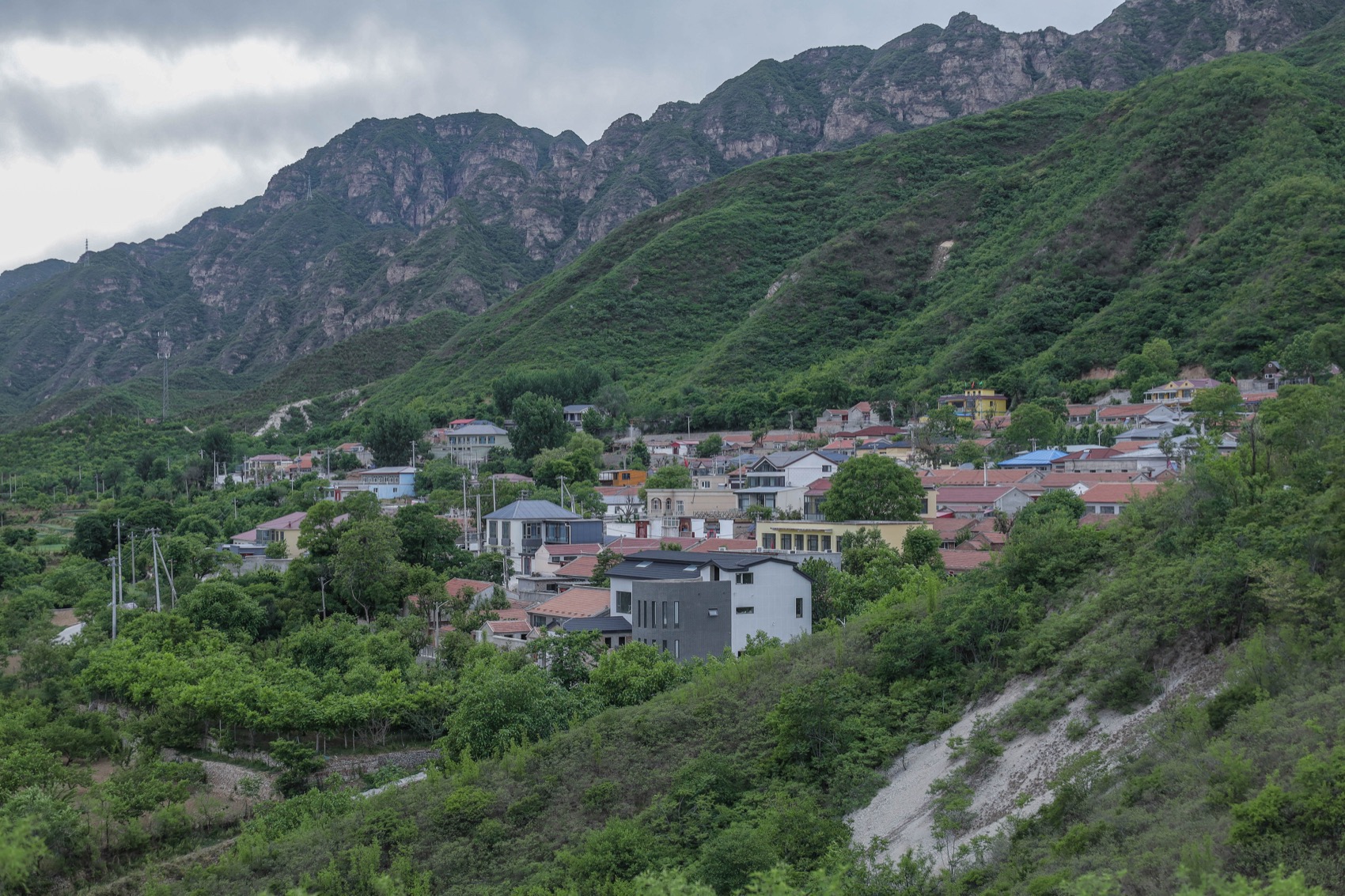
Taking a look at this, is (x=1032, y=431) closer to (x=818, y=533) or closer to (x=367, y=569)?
(x=818, y=533)

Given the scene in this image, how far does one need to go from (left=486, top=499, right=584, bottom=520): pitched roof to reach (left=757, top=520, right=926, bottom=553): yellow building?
8.54m

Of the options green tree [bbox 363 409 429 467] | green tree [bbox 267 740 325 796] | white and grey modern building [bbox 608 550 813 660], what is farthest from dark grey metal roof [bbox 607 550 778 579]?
green tree [bbox 363 409 429 467]

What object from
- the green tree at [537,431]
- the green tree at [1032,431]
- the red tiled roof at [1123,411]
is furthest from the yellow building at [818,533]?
the green tree at [537,431]

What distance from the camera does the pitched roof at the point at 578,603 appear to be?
3359cm

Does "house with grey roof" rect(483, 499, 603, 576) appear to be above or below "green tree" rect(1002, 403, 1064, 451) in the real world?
below

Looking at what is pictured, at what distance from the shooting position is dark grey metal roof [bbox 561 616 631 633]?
103 feet

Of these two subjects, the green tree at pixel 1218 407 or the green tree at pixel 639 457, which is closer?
the green tree at pixel 1218 407

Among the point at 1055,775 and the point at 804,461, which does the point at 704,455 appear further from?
the point at 1055,775

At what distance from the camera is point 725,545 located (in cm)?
4019

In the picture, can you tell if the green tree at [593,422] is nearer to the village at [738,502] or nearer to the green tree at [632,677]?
the village at [738,502]

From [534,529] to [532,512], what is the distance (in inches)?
34.3

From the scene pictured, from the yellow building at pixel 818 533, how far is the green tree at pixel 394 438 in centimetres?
4065

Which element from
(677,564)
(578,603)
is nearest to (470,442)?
(578,603)

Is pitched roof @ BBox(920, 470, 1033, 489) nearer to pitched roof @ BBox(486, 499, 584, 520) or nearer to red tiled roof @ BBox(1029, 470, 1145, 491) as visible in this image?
red tiled roof @ BBox(1029, 470, 1145, 491)
